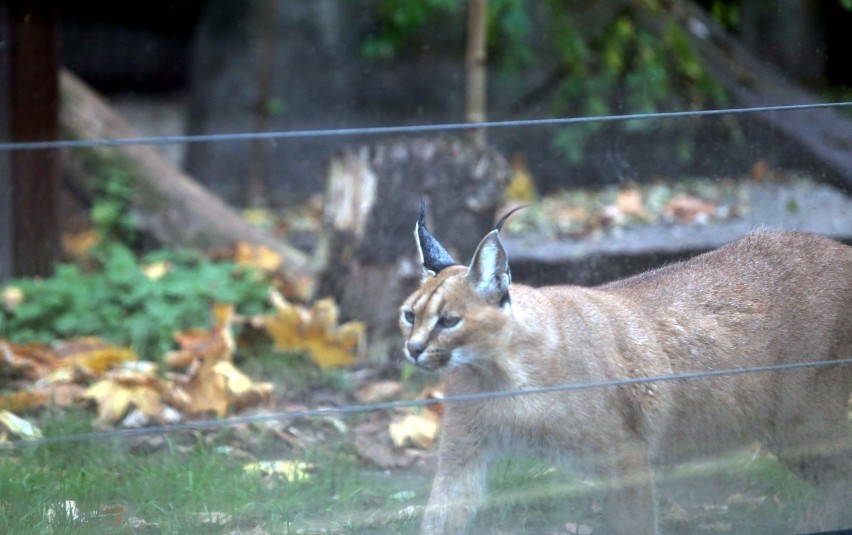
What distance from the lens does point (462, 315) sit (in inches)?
125

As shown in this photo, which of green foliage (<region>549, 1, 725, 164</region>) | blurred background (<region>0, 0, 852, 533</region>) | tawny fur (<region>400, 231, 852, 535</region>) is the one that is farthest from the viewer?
green foliage (<region>549, 1, 725, 164</region>)

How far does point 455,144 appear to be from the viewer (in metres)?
5.73

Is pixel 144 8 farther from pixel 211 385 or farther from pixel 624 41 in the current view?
pixel 211 385

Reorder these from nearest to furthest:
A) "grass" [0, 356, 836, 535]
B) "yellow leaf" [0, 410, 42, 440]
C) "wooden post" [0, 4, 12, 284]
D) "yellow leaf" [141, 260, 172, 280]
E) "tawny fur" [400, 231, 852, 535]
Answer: "tawny fur" [400, 231, 852, 535]
"grass" [0, 356, 836, 535]
"yellow leaf" [0, 410, 42, 440]
"yellow leaf" [141, 260, 172, 280]
"wooden post" [0, 4, 12, 284]

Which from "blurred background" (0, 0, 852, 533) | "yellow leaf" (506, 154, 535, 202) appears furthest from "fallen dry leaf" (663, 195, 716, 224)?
→ "yellow leaf" (506, 154, 535, 202)

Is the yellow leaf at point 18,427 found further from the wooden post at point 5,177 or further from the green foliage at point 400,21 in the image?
the green foliage at point 400,21

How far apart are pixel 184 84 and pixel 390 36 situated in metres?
2.08

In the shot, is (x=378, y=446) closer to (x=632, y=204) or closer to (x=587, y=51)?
(x=632, y=204)

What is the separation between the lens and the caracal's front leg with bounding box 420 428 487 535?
3398mm

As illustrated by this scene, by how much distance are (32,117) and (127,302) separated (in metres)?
1.44

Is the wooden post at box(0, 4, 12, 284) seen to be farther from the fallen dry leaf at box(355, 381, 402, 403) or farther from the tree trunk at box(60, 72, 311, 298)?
the fallen dry leaf at box(355, 381, 402, 403)

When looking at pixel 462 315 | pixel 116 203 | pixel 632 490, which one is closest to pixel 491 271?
pixel 462 315

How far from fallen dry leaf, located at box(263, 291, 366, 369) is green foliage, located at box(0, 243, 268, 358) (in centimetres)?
55

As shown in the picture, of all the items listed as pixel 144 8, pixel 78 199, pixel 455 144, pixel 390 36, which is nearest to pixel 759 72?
pixel 455 144
